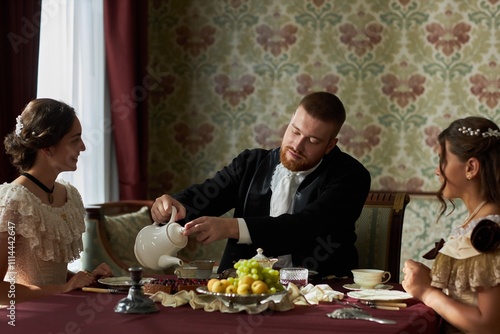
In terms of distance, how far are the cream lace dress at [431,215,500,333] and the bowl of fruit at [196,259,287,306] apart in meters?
0.52

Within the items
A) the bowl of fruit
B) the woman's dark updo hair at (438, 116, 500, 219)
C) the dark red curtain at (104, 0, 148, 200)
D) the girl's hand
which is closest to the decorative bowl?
the bowl of fruit

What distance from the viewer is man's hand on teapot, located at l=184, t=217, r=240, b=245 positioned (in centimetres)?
261

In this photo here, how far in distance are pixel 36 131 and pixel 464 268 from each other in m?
1.61

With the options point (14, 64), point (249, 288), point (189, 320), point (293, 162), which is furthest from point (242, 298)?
point (14, 64)

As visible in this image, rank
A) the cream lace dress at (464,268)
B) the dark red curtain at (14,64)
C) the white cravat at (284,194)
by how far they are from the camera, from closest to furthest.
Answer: the cream lace dress at (464,268), the white cravat at (284,194), the dark red curtain at (14,64)

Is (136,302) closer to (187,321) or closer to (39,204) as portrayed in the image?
(187,321)

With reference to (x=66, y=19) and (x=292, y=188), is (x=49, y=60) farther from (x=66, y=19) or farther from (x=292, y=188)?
(x=292, y=188)

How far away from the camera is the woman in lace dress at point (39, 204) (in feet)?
9.04

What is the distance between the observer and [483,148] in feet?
8.13

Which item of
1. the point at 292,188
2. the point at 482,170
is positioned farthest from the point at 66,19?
the point at 482,170

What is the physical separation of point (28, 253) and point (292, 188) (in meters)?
1.24

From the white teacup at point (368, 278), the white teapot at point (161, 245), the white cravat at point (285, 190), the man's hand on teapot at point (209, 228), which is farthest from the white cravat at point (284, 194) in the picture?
the white teapot at point (161, 245)

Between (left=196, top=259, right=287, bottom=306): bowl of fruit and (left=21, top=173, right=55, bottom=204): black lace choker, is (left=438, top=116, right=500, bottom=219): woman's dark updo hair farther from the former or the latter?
(left=21, top=173, right=55, bottom=204): black lace choker

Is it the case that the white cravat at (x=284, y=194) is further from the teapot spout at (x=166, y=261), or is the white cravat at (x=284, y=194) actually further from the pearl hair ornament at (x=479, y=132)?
the pearl hair ornament at (x=479, y=132)
